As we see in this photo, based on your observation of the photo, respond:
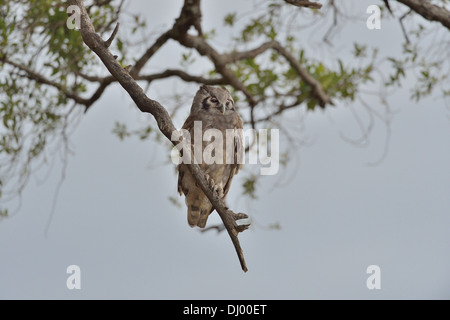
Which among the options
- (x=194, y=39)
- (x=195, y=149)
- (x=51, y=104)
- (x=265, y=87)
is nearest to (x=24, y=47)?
(x=51, y=104)

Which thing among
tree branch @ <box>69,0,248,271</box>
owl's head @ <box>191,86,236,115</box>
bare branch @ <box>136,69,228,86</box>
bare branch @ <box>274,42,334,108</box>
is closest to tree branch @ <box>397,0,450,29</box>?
owl's head @ <box>191,86,236,115</box>

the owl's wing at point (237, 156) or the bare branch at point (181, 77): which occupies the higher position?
the bare branch at point (181, 77)

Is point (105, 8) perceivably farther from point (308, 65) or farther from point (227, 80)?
point (308, 65)

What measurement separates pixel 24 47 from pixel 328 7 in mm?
2107

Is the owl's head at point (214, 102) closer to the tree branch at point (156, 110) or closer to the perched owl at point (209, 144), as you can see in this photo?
the perched owl at point (209, 144)

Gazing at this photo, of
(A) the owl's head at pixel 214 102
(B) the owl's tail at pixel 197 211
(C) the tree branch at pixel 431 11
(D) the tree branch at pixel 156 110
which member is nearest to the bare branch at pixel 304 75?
(C) the tree branch at pixel 431 11

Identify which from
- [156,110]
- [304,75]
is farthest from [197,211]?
[304,75]

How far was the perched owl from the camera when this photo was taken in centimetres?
324

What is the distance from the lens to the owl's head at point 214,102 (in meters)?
3.31

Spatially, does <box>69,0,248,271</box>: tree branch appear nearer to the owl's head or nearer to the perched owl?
the perched owl

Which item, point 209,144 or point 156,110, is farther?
point 209,144

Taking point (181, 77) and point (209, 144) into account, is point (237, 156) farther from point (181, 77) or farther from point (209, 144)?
point (181, 77)

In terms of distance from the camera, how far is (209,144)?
3.24 meters

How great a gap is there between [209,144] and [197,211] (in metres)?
0.38
